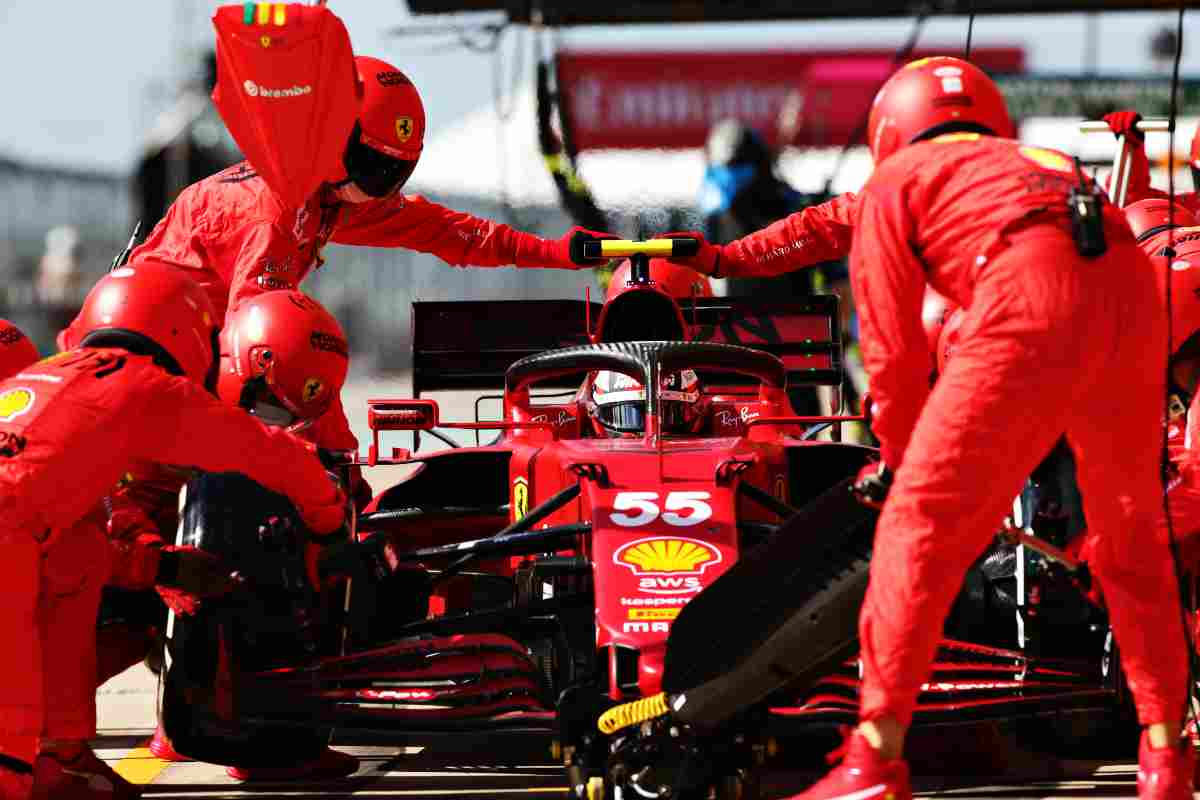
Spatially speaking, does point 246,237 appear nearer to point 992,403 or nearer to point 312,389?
point 312,389

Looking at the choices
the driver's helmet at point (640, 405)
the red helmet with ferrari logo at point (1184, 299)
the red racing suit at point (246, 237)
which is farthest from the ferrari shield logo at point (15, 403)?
the red helmet with ferrari logo at point (1184, 299)

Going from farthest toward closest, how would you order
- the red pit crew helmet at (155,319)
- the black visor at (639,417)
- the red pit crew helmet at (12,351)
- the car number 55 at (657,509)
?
the black visor at (639,417) < the red pit crew helmet at (12,351) < the car number 55 at (657,509) < the red pit crew helmet at (155,319)

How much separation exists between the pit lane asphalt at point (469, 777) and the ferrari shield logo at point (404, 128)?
7.76 ft

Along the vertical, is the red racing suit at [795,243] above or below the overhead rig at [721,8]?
below

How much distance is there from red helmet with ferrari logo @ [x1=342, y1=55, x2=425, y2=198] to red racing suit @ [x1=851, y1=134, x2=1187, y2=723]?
131 inches

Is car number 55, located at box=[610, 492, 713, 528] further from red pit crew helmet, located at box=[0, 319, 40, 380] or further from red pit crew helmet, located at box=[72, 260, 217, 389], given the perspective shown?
red pit crew helmet, located at box=[0, 319, 40, 380]

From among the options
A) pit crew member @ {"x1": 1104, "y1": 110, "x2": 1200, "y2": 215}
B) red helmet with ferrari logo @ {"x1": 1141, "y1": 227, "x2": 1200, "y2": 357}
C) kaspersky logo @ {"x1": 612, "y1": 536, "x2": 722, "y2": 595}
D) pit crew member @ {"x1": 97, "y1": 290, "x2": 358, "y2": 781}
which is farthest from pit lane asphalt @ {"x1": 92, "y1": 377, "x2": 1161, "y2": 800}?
pit crew member @ {"x1": 1104, "y1": 110, "x2": 1200, "y2": 215}

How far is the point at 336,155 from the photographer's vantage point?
7.78m

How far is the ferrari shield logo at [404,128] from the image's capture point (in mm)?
7898

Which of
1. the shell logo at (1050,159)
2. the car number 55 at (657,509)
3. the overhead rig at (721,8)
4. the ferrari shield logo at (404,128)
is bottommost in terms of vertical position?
the car number 55 at (657,509)

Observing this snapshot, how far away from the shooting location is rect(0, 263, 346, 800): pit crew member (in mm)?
5102

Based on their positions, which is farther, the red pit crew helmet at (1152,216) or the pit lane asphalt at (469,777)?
the red pit crew helmet at (1152,216)

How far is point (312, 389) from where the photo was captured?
22.1 feet

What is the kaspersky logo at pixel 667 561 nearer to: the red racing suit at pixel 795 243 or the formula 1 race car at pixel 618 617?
the formula 1 race car at pixel 618 617
